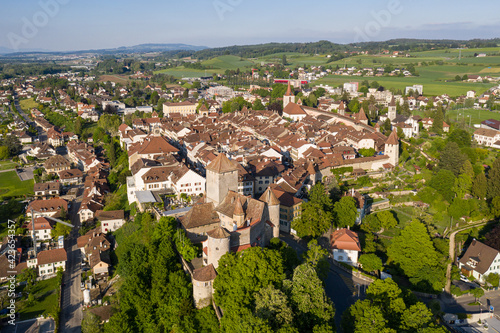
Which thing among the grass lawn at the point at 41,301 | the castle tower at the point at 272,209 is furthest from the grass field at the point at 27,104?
the castle tower at the point at 272,209

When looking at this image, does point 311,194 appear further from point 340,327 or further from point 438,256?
point 340,327

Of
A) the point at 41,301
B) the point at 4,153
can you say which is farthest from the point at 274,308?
the point at 4,153

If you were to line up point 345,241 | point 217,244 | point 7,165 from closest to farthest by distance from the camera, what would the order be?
point 217,244 → point 345,241 → point 7,165

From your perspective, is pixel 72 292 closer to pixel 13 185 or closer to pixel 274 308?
pixel 274 308

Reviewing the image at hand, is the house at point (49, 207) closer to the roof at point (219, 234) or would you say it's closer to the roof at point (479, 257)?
the roof at point (219, 234)

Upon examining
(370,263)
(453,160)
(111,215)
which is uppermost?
(453,160)

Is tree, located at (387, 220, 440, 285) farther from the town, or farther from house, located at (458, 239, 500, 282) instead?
house, located at (458, 239, 500, 282)

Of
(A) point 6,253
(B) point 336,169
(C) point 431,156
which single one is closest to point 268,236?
(B) point 336,169
